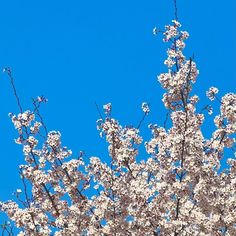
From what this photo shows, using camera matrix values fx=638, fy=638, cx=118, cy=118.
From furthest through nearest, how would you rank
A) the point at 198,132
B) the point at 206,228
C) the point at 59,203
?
the point at 59,203 → the point at 198,132 → the point at 206,228

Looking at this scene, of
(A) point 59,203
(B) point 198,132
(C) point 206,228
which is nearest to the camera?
(C) point 206,228

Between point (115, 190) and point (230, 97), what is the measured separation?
3.61 metres

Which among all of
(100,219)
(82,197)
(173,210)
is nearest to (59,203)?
(82,197)

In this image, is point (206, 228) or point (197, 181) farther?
point (197, 181)

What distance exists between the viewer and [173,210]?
42.4ft

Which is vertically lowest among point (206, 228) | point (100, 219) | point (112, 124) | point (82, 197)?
point (206, 228)

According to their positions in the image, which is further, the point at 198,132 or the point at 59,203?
the point at 59,203

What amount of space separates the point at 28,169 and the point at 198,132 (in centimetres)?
380

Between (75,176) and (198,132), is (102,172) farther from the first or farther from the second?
(198,132)

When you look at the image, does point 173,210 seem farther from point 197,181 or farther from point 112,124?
point 112,124

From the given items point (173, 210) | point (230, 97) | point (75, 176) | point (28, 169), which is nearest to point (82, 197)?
point (75, 176)

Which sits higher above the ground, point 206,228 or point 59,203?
point 59,203

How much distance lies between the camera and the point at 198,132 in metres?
13.4

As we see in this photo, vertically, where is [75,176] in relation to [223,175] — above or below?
above
